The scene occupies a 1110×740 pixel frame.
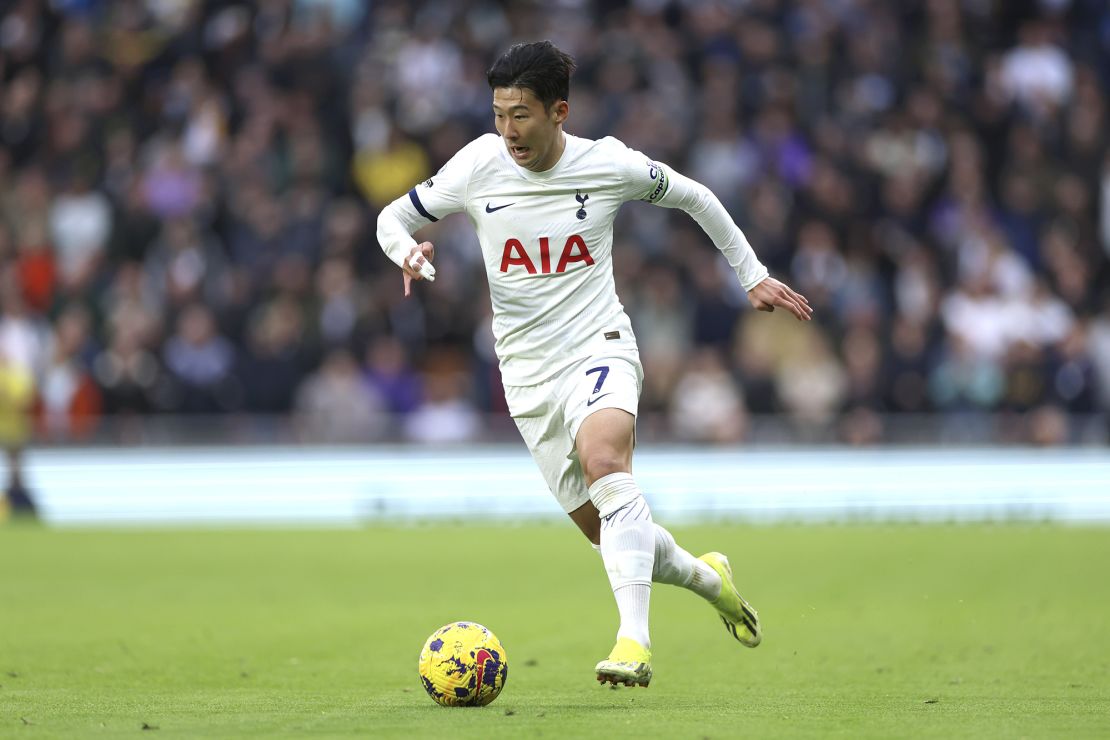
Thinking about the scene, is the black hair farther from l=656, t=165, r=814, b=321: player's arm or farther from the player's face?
l=656, t=165, r=814, b=321: player's arm

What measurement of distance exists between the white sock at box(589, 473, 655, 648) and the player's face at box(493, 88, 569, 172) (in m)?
1.57

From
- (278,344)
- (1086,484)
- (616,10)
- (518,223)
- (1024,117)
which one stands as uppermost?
(616,10)

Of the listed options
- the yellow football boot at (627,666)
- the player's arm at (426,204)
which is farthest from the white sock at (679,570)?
the player's arm at (426,204)

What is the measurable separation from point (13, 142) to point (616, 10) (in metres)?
8.64

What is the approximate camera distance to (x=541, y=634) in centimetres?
1099

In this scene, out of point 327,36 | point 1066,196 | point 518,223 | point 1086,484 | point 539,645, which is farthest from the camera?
point 327,36

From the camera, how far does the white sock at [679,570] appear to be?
830 cm

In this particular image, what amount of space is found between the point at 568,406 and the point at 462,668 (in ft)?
4.53

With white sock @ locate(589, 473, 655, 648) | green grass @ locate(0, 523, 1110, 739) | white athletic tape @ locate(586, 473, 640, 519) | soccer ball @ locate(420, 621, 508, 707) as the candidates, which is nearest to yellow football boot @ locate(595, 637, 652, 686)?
green grass @ locate(0, 523, 1110, 739)

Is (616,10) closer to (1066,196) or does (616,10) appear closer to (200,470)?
(1066,196)

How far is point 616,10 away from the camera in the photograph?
2445 cm

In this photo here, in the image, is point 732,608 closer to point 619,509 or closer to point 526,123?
point 619,509

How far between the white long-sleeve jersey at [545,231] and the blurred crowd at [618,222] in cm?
1179

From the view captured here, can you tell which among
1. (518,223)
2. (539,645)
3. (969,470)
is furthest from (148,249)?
(518,223)
